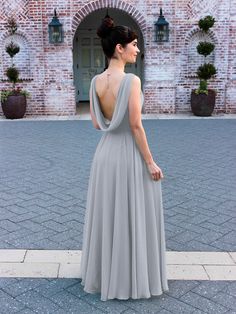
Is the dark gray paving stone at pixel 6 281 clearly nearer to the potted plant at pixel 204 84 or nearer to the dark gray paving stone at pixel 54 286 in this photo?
the dark gray paving stone at pixel 54 286

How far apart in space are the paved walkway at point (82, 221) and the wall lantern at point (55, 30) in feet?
13.5

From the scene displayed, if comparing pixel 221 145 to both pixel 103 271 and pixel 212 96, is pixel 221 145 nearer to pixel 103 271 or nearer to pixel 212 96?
pixel 212 96

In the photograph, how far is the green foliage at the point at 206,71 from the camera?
12.0 m

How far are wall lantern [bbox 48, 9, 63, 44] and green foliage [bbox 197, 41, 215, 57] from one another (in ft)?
12.7

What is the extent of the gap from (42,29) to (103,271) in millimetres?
10535

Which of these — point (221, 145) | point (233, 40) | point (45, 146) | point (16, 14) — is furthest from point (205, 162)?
point (16, 14)

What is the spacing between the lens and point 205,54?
12109mm

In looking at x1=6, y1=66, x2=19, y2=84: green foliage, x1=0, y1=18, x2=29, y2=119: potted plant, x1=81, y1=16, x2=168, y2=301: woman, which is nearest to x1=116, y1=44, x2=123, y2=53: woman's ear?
x1=81, y1=16, x2=168, y2=301: woman

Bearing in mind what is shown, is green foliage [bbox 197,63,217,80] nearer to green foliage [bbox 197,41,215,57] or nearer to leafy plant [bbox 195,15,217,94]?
leafy plant [bbox 195,15,217,94]

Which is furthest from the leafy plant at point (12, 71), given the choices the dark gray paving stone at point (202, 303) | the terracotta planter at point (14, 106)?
the dark gray paving stone at point (202, 303)

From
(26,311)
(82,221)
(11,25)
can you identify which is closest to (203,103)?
(11,25)

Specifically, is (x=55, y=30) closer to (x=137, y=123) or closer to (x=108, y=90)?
(x=108, y=90)

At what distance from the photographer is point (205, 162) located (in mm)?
7133

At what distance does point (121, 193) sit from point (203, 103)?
972 cm
